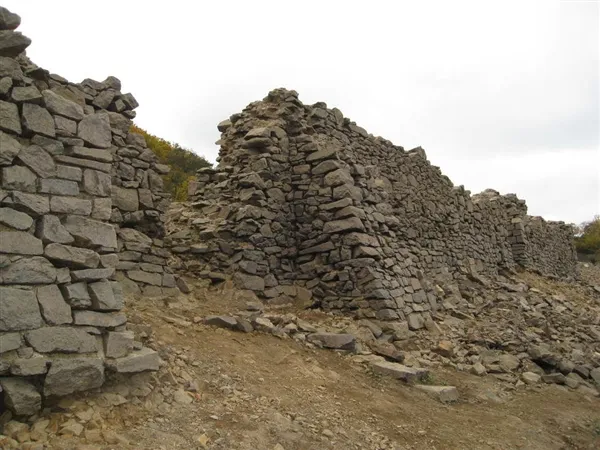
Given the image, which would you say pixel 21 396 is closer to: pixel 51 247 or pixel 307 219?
pixel 51 247

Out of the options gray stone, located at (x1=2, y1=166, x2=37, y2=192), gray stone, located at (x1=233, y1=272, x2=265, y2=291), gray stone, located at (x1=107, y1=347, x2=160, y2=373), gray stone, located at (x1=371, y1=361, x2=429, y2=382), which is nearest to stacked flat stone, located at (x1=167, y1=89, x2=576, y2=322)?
gray stone, located at (x1=233, y1=272, x2=265, y2=291)

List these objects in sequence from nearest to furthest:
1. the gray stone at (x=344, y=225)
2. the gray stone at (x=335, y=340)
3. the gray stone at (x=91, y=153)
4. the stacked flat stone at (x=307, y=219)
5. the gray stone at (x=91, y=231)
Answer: the gray stone at (x=91, y=231) → the gray stone at (x=91, y=153) → the gray stone at (x=335, y=340) → the stacked flat stone at (x=307, y=219) → the gray stone at (x=344, y=225)

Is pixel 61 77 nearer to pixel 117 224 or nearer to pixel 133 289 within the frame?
pixel 117 224

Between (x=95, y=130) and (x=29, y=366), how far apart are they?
85.5 inches

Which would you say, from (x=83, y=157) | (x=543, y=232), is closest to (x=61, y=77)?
(x=83, y=157)

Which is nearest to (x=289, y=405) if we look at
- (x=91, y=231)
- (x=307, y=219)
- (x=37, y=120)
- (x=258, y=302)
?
(x=91, y=231)

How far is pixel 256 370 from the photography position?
5785 millimetres

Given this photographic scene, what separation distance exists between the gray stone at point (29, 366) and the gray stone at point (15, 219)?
40.4 inches

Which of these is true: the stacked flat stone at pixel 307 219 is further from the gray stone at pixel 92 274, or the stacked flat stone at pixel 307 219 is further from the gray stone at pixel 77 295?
the gray stone at pixel 77 295

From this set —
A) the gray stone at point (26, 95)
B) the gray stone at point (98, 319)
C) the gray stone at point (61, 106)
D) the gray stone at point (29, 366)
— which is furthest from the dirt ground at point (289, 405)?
the gray stone at point (26, 95)

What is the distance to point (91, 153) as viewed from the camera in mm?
4645

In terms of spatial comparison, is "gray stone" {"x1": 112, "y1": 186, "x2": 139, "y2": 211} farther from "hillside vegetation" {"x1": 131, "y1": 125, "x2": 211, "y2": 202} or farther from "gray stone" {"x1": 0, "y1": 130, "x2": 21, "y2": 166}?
"hillside vegetation" {"x1": 131, "y1": 125, "x2": 211, "y2": 202}

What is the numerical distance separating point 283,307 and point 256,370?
2974 mm

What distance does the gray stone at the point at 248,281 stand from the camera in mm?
8570
